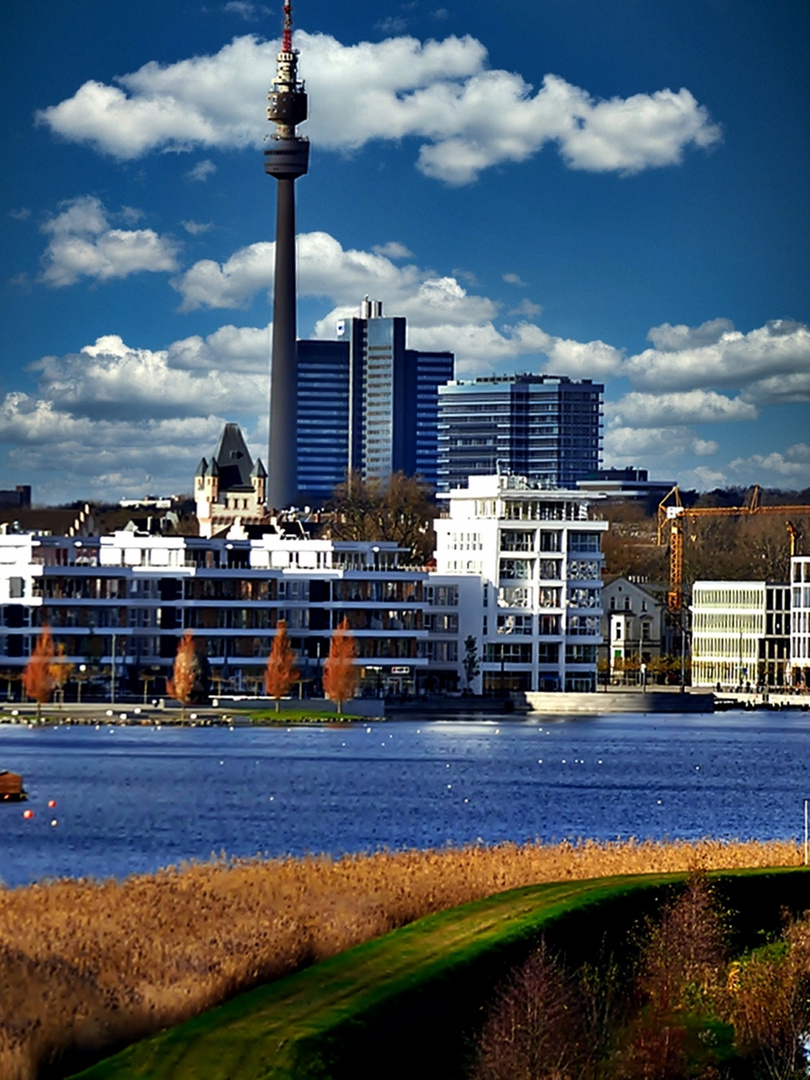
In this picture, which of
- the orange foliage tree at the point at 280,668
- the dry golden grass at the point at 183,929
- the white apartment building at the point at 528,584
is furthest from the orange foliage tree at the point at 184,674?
the dry golden grass at the point at 183,929

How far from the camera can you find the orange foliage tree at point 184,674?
11527 centimetres

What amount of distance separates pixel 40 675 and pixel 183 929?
9152cm

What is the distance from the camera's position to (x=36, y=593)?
125 metres

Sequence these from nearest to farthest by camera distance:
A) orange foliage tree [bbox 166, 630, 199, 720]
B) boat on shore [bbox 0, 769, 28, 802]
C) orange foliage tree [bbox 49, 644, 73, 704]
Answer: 1. boat on shore [bbox 0, 769, 28, 802]
2. orange foliage tree [bbox 166, 630, 199, 720]
3. orange foliage tree [bbox 49, 644, 73, 704]

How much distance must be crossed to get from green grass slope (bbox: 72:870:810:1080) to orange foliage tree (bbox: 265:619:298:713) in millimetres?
91966

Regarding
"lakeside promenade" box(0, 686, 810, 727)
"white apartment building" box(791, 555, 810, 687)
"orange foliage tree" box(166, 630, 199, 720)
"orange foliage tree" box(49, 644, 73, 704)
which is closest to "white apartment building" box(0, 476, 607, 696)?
"orange foliage tree" box(49, 644, 73, 704)

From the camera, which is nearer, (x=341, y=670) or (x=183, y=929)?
(x=183, y=929)

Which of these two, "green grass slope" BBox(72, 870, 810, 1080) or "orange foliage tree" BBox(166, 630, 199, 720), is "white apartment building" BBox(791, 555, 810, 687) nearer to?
"orange foliage tree" BBox(166, 630, 199, 720)

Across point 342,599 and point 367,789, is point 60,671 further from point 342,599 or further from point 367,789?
point 367,789

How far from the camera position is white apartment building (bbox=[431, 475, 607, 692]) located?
137 metres

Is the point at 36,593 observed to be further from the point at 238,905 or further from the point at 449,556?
the point at 238,905

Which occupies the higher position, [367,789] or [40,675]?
[40,675]

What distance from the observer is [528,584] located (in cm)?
13850

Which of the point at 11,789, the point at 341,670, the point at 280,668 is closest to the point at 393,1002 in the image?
the point at 11,789
